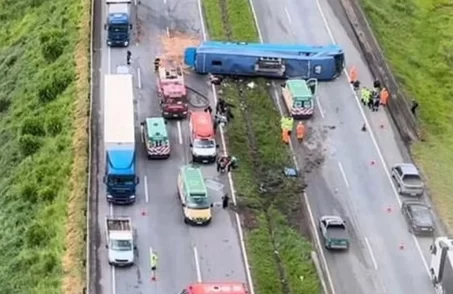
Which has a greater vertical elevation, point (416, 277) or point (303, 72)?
point (303, 72)

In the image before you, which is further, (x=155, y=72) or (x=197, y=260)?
(x=155, y=72)

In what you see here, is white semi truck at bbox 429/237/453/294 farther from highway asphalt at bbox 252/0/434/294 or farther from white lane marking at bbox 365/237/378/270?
white lane marking at bbox 365/237/378/270

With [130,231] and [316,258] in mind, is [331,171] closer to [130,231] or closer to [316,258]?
[316,258]

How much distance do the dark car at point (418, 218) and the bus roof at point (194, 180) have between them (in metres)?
11.5

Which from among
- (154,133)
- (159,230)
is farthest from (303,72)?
(159,230)

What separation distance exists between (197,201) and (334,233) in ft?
24.8

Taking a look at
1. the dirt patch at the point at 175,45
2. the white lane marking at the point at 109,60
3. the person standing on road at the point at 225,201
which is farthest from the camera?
the dirt patch at the point at 175,45

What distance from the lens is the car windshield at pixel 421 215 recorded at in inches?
2594

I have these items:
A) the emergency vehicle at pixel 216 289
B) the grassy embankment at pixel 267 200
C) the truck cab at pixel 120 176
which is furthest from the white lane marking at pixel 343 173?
the emergency vehicle at pixel 216 289

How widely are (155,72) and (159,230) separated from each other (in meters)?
18.2

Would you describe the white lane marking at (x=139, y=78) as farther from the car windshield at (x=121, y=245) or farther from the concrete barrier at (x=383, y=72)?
the car windshield at (x=121, y=245)

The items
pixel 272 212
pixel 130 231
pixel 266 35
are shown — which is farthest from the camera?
pixel 266 35

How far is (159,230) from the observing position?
65.1 m

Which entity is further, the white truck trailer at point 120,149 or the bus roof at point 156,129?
the bus roof at point 156,129
